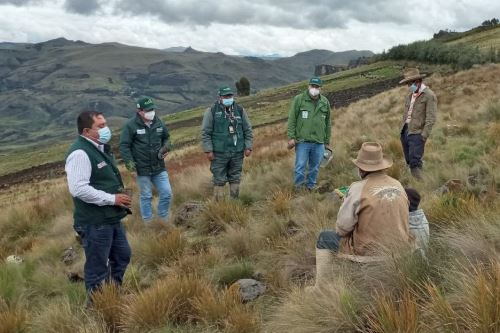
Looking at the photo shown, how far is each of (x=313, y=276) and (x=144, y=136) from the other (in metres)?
4.06

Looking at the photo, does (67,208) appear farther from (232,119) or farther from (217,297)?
(217,297)

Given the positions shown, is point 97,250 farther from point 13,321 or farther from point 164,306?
point 164,306

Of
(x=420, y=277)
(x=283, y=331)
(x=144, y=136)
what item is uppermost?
(x=144, y=136)

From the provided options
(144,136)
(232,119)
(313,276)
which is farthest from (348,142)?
(313,276)

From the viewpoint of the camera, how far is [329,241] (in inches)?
193

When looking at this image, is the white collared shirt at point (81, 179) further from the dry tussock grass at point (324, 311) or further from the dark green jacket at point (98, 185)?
the dry tussock grass at point (324, 311)

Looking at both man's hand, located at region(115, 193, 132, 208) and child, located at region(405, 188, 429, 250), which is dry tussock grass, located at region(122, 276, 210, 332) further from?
child, located at region(405, 188, 429, 250)

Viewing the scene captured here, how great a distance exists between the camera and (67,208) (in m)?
12.7

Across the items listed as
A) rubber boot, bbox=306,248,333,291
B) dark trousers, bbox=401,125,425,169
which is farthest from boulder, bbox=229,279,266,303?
dark trousers, bbox=401,125,425,169

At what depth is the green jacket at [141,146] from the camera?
26.9 feet

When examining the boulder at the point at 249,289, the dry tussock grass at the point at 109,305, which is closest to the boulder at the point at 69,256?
the dry tussock grass at the point at 109,305

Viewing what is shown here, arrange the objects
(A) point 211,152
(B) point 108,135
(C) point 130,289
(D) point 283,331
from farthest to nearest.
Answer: (A) point 211,152 < (C) point 130,289 < (B) point 108,135 < (D) point 283,331

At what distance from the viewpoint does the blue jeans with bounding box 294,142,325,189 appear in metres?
9.54

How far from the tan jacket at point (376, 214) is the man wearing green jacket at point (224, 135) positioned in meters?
4.60
